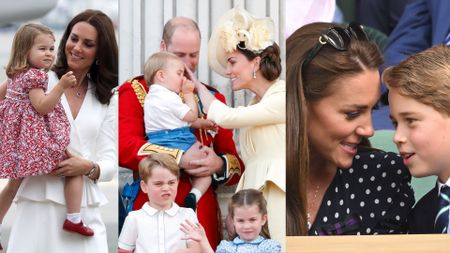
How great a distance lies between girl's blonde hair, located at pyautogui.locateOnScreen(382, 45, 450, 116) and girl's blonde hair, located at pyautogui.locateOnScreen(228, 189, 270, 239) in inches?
50.1

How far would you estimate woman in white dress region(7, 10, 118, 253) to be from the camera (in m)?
6.29

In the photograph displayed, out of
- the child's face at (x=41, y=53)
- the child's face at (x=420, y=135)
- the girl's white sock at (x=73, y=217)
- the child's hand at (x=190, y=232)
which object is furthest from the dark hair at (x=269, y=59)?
the girl's white sock at (x=73, y=217)

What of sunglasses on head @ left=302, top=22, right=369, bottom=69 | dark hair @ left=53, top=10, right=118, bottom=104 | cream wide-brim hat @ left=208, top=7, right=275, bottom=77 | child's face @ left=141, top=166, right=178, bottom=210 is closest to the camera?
child's face @ left=141, top=166, right=178, bottom=210

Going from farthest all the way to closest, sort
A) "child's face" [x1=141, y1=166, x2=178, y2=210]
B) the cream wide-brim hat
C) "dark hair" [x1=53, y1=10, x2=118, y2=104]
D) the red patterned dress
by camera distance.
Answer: the cream wide-brim hat, "dark hair" [x1=53, y1=10, x2=118, y2=104], "child's face" [x1=141, y1=166, x2=178, y2=210], the red patterned dress

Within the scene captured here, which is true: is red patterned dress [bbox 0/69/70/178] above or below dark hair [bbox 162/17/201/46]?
below

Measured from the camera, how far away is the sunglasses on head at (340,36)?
278 inches

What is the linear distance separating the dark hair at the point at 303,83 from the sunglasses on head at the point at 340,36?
0.08 feet

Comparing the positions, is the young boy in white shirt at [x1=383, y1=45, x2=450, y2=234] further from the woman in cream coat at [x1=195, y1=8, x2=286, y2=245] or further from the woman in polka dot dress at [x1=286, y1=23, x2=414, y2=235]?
the woman in cream coat at [x1=195, y1=8, x2=286, y2=245]

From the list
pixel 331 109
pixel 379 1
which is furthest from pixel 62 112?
pixel 379 1

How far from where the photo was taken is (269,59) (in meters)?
6.67

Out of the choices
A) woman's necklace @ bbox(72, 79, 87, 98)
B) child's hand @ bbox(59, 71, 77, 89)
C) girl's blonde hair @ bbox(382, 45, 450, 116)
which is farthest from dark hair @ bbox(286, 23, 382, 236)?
child's hand @ bbox(59, 71, 77, 89)

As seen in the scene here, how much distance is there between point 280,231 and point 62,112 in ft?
5.04

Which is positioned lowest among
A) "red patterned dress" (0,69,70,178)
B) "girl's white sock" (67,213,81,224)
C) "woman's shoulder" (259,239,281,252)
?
"woman's shoulder" (259,239,281,252)

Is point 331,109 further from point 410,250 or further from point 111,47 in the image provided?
point 111,47
